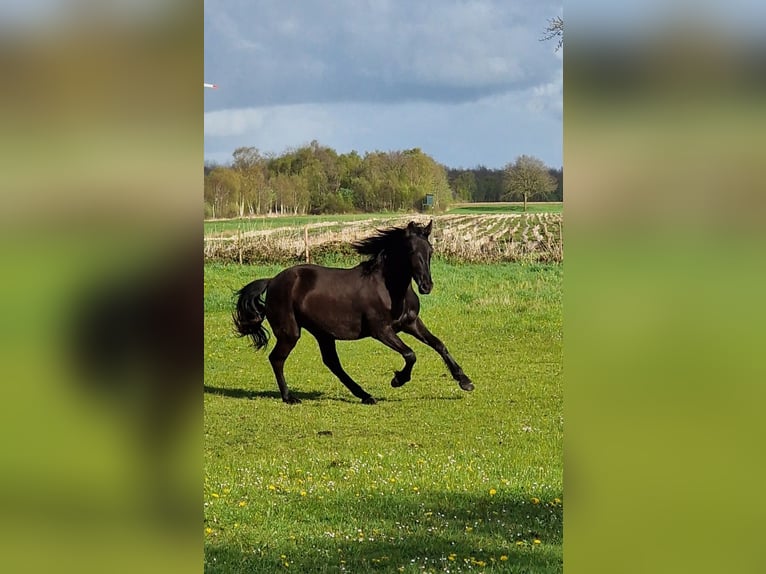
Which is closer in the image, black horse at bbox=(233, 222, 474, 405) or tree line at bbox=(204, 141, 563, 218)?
tree line at bbox=(204, 141, 563, 218)

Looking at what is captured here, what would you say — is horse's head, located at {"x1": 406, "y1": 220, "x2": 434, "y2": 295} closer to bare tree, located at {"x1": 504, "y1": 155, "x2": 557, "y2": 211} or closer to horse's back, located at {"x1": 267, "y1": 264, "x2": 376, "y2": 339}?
horse's back, located at {"x1": 267, "y1": 264, "x2": 376, "y2": 339}

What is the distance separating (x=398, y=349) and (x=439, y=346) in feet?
0.79

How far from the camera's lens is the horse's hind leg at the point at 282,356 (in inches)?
184

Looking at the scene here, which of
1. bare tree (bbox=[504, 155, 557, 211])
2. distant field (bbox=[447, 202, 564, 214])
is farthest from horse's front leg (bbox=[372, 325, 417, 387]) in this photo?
bare tree (bbox=[504, 155, 557, 211])

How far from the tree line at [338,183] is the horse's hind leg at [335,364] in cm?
78

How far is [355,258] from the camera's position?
182 inches

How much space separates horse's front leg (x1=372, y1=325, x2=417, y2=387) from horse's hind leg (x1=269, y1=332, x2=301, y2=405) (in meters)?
0.50

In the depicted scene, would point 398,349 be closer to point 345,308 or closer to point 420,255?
point 345,308

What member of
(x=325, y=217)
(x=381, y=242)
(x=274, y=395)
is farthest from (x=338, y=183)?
(x=274, y=395)

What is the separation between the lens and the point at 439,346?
15.2 feet

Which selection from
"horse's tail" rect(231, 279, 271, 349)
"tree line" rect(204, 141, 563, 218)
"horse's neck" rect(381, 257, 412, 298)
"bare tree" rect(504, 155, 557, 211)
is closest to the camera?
"bare tree" rect(504, 155, 557, 211)

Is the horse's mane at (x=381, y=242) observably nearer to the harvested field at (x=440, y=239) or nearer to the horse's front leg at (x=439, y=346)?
the harvested field at (x=440, y=239)

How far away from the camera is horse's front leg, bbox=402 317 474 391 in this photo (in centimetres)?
461
